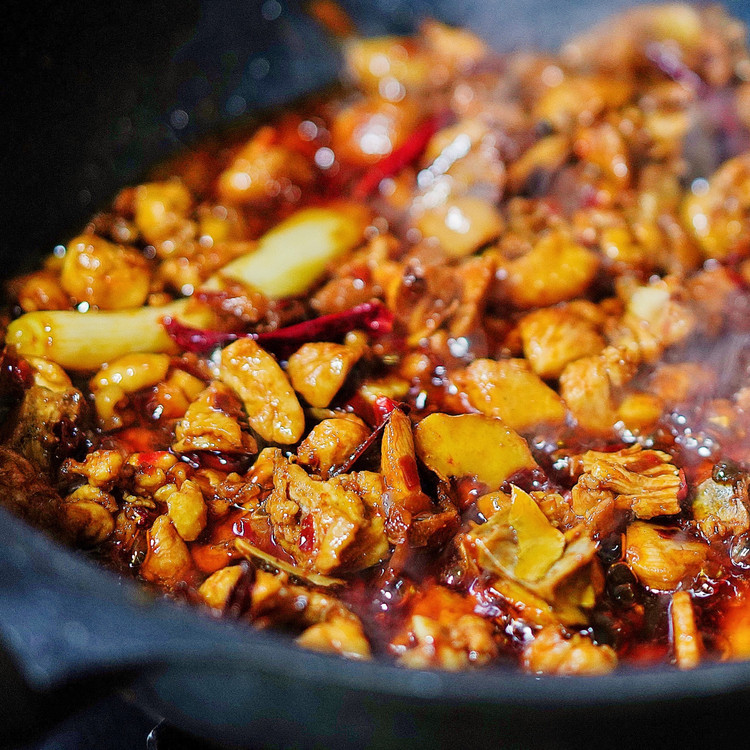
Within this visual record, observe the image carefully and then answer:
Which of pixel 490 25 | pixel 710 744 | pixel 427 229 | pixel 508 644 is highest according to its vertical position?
pixel 490 25

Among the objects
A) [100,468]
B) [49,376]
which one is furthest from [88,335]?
[100,468]

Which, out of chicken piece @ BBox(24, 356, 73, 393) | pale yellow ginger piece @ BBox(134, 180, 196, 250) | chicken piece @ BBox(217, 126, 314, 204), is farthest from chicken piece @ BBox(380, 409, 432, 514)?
chicken piece @ BBox(217, 126, 314, 204)

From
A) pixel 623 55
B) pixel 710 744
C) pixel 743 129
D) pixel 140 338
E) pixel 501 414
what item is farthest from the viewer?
pixel 623 55

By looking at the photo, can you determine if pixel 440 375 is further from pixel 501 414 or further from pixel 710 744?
pixel 710 744

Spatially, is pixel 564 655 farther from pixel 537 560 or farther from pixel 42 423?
pixel 42 423

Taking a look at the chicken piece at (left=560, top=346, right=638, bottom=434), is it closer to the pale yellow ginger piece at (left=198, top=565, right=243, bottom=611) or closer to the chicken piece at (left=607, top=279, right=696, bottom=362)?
the chicken piece at (left=607, top=279, right=696, bottom=362)

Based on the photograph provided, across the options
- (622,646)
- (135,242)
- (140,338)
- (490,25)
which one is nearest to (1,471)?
(140,338)
